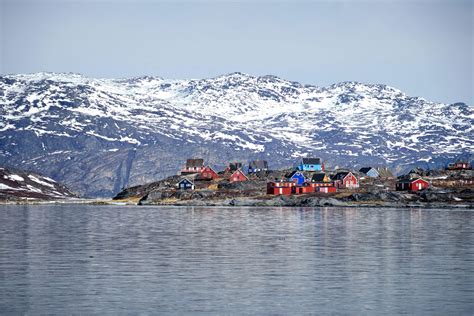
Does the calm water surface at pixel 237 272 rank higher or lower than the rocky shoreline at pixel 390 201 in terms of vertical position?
lower

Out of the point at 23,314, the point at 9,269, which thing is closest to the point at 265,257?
the point at 9,269

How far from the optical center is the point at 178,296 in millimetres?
47062

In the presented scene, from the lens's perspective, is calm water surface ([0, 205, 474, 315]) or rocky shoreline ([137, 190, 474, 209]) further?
rocky shoreline ([137, 190, 474, 209])

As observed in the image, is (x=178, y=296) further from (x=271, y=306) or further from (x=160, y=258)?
(x=160, y=258)

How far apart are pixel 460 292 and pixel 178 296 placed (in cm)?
1641

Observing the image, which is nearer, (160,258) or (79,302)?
(79,302)

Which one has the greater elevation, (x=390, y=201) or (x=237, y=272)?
(x=390, y=201)

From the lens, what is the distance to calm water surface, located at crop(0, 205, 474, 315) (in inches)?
1757

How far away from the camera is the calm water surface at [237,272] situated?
44.6 meters

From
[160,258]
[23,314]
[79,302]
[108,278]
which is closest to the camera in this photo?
[23,314]

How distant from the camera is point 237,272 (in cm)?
5681

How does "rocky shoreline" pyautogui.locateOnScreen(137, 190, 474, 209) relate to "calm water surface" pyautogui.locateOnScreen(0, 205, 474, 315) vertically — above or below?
above

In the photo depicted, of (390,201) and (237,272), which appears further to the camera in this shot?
(390,201)

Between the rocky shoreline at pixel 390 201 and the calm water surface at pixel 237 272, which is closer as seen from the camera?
the calm water surface at pixel 237 272
